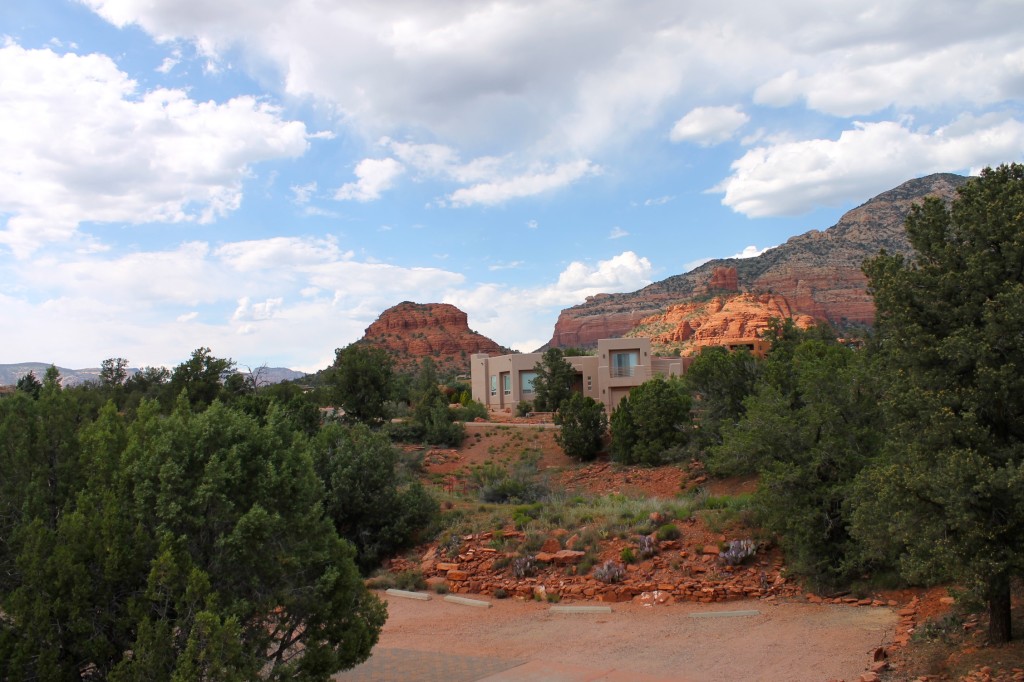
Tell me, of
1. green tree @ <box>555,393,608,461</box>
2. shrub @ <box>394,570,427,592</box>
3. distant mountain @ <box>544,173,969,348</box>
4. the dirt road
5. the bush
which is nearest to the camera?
the dirt road

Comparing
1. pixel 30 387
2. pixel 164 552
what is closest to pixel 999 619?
pixel 164 552

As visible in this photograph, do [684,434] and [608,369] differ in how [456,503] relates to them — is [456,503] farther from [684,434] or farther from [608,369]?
[608,369]

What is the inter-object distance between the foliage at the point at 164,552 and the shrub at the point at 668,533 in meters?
9.42

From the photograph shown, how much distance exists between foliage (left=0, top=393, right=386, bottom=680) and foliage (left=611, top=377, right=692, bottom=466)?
85.9ft

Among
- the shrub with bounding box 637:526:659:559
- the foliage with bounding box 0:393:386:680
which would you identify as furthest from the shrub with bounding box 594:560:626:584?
the foliage with bounding box 0:393:386:680

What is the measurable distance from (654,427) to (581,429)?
200 inches

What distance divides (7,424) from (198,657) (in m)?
3.44

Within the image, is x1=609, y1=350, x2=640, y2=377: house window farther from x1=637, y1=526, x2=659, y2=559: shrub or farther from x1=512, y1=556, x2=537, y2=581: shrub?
x1=512, y1=556, x2=537, y2=581: shrub

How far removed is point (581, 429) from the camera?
124 ft

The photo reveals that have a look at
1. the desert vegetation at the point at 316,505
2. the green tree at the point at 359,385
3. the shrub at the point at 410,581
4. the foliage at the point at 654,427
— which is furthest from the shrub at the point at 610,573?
the green tree at the point at 359,385

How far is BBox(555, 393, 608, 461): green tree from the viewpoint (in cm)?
3759

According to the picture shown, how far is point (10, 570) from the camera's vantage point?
7.10 metres

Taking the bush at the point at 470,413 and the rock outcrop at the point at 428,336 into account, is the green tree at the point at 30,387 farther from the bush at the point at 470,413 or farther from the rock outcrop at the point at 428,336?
the rock outcrop at the point at 428,336

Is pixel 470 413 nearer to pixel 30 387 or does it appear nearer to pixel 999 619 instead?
pixel 30 387
